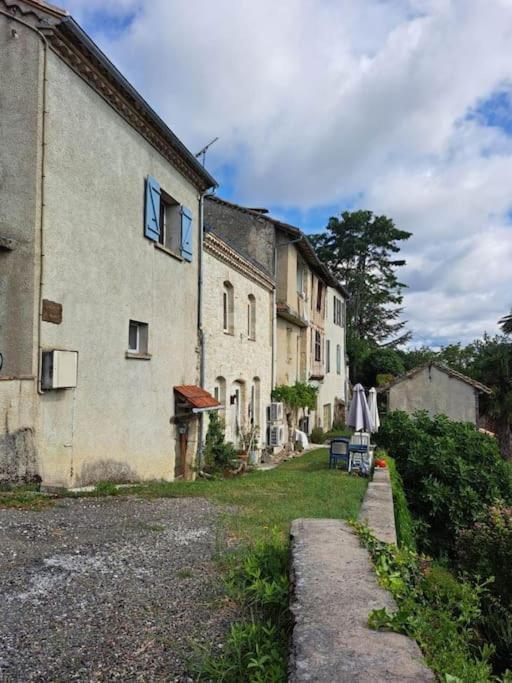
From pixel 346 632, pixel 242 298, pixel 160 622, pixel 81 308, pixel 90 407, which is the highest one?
pixel 242 298

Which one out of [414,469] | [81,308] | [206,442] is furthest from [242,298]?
[81,308]

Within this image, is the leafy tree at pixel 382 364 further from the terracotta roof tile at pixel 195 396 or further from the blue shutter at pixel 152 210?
the blue shutter at pixel 152 210

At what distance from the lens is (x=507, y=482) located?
35.8ft

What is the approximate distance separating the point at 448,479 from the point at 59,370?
808cm

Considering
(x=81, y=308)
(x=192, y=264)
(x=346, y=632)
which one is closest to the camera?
(x=346, y=632)

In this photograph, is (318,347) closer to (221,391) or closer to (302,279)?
(302,279)

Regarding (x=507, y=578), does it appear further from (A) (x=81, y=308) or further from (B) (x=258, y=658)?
(A) (x=81, y=308)

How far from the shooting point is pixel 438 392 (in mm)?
23500

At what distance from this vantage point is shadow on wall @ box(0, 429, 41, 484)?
6.52 m

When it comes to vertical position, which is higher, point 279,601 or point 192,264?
point 192,264

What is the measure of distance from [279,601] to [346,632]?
2.86ft

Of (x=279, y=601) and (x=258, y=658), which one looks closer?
(x=258, y=658)

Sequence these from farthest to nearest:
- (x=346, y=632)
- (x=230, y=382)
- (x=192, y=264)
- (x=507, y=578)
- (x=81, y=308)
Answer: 1. (x=230, y=382)
2. (x=192, y=264)
3. (x=81, y=308)
4. (x=507, y=578)
5. (x=346, y=632)

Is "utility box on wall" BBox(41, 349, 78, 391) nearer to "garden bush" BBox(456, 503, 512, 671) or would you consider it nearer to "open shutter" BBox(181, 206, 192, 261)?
"open shutter" BBox(181, 206, 192, 261)
